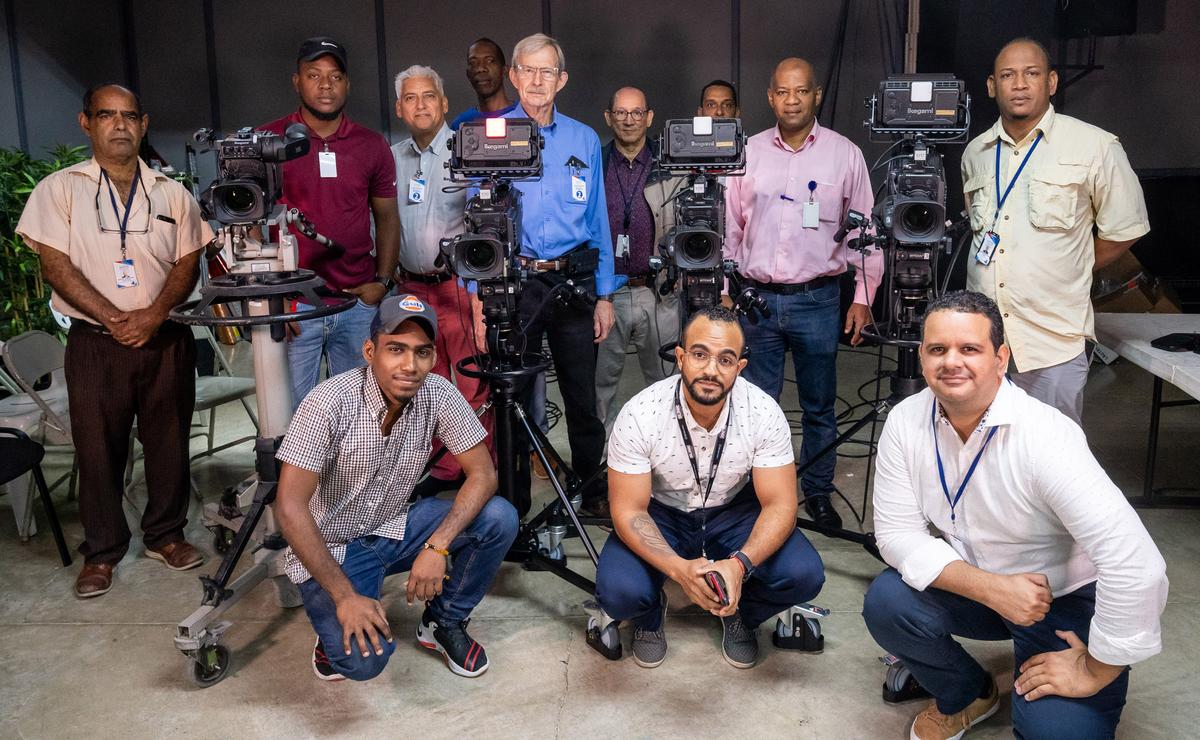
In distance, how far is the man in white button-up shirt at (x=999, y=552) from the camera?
6.34ft

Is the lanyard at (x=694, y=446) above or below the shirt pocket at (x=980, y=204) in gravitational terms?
below

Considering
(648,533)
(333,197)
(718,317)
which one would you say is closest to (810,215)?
(718,317)

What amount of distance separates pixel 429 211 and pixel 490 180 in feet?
2.69

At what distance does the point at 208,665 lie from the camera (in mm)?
2650

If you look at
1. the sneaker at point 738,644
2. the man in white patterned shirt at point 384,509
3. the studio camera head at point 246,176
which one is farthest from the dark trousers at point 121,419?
the sneaker at point 738,644

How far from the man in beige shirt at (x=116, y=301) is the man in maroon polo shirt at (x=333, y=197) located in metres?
0.36

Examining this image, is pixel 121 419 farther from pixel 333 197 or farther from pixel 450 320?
pixel 450 320

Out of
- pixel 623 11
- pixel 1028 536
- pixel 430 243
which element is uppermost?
pixel 623 11

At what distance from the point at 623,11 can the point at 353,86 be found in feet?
7.11

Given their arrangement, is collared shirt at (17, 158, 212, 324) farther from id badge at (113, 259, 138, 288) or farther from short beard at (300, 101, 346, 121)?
short beard at (300, 101, 346, 121)

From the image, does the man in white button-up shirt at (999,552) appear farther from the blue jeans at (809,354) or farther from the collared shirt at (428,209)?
the collared shirt at (428,209)

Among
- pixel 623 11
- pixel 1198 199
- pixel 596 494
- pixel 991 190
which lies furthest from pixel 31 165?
pixel 1198 199

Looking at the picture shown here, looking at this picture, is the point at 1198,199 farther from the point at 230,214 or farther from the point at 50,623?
the point at 50,623

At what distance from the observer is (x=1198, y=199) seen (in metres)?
7.11
